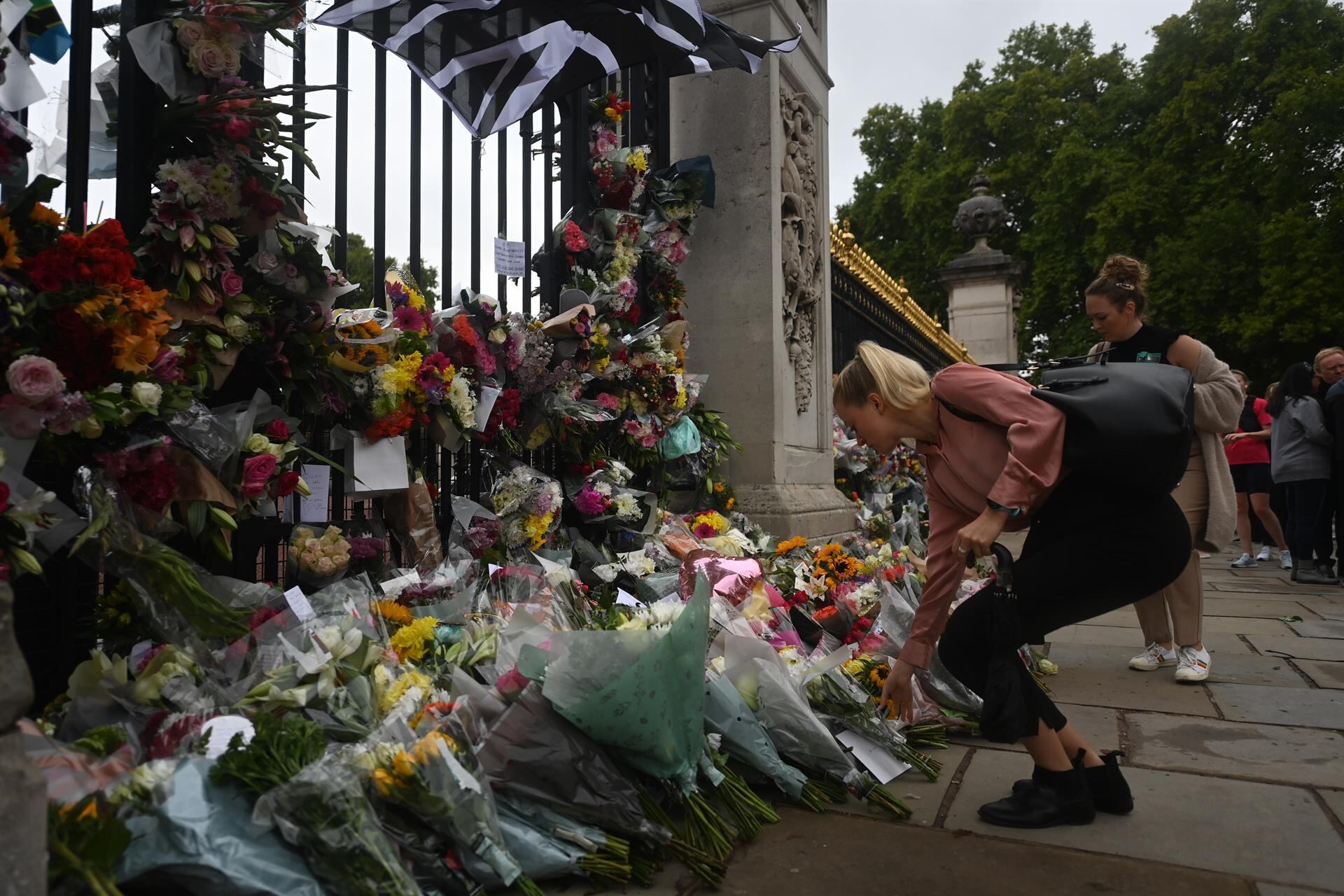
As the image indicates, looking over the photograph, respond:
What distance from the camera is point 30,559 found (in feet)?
6.67

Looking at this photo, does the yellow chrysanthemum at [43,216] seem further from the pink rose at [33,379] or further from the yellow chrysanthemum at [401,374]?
the yellow chrysanthemum at [401,374]

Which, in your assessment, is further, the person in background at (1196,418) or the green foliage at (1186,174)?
the green foliage at (1186,174)

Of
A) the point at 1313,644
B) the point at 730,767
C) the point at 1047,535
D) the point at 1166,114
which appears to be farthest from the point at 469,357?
the point at 1166,114

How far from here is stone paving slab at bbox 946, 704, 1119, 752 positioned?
333 cm

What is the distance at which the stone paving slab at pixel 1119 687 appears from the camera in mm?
3910

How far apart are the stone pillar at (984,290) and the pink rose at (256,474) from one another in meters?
14.2

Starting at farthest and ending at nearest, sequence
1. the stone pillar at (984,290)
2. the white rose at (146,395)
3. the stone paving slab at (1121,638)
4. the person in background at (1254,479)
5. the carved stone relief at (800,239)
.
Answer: the stone pillar at (984,290) → the person in background at (1254,479) → the carved stone relief at (800,239) → the stone paving slab at (1121,638) → the white rose at (146,395)

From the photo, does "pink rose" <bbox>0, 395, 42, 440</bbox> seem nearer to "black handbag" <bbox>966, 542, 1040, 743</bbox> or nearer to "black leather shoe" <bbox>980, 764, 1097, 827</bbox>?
"black handbag" <bbox>966, 542, 1040, 743</bbox>

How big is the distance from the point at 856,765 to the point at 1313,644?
3747 millimetres

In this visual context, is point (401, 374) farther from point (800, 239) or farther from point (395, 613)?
point (800, 239)

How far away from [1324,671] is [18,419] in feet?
17.5

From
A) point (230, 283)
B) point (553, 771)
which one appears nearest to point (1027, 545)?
point (553, 771)

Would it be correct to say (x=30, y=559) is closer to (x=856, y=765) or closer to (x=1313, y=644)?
(x=856, y=765)

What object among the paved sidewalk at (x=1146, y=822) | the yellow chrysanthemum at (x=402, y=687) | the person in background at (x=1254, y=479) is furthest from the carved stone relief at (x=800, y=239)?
the person in background at (x=1254, y=479)
